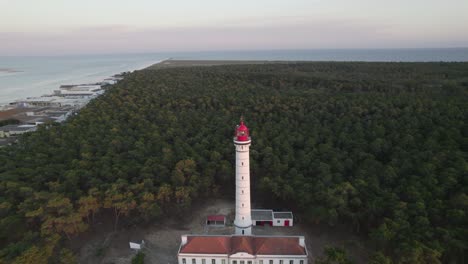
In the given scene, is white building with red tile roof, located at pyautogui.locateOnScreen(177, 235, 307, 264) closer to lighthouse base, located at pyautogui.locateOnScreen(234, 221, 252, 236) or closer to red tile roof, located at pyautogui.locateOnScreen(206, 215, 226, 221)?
lighthouse base, located at pyautogui.locateOnScreen(234, 221, 252, 236)

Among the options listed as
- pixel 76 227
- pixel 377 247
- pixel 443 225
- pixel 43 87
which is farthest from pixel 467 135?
pixel 43 87

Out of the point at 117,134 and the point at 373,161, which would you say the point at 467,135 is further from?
the point at 117,134

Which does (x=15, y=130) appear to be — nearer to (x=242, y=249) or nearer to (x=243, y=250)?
(x=242, y=249)

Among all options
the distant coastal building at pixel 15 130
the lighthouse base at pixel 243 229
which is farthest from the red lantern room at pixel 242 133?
the distant coastal building at pixel 15 130

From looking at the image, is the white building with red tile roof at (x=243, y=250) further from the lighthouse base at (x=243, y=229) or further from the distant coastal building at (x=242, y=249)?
the lighthouse base at (x=243, y=229)

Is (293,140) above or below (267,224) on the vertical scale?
above

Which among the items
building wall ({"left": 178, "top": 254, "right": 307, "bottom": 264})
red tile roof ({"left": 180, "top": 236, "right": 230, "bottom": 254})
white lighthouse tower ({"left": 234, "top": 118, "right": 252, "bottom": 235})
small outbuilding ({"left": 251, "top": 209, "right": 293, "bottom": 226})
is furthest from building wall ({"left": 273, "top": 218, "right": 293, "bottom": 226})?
red tile roof ({"left": 180, "top": 236, "right": 230, "bottom": 254})

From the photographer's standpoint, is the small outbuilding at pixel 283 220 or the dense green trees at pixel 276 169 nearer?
the dense green trees at pixel 276 169

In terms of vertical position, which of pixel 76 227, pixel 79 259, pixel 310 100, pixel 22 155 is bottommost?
pixel 79 259
